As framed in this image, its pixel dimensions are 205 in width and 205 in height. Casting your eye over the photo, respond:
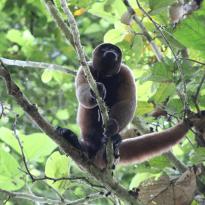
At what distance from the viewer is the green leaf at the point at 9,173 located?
3088 mm

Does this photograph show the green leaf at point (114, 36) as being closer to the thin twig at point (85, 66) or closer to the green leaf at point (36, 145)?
the green leaf at point (36, 145)

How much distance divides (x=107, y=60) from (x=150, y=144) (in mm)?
768

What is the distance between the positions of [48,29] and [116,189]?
3.91m

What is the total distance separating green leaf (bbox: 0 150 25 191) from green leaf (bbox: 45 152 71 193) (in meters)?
0.19

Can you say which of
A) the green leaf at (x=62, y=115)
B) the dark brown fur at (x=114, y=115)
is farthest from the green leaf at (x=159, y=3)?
the green leaf at (x=62, y=115)

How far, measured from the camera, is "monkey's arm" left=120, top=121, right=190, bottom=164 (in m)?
3.25

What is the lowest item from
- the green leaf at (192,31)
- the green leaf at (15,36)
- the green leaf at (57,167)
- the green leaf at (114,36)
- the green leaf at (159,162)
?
the green leaf at (15,36)

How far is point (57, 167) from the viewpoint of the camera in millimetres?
3227

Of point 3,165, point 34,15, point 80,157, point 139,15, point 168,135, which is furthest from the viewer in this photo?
point 34,15

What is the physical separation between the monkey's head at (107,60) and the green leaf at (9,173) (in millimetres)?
1156

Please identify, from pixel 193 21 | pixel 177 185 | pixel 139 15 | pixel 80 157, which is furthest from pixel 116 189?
pixel 139 15

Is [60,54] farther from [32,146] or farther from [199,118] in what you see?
[199,118]

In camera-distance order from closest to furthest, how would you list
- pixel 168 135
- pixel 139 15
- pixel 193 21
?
pixel 193 21
pixel 168 135
pixel 139 15

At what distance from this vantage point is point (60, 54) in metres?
6.69
